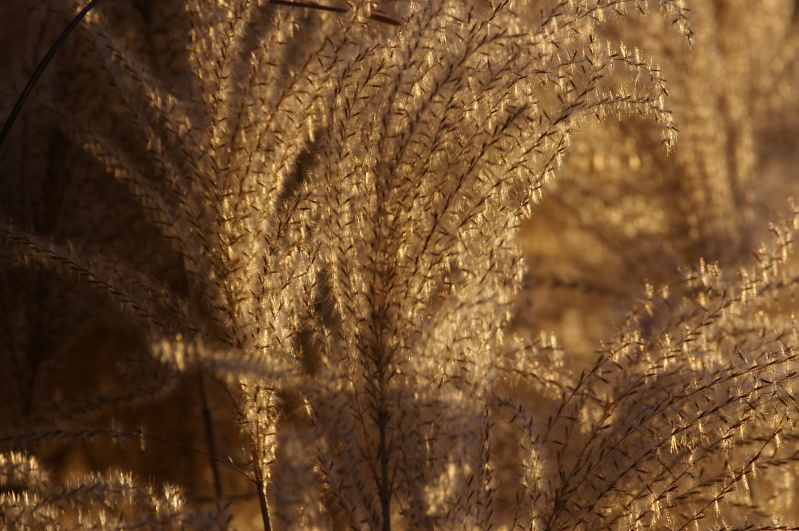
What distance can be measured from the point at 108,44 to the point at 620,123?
1519 mm

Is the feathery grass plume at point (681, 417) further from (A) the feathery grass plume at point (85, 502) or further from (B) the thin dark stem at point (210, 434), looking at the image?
(B) the thin dark stem at point (210, 434)

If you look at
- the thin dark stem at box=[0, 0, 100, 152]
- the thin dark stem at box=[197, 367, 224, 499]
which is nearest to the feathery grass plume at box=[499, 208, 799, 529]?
the thin dark stem at box=[197, 367, 224, 499]

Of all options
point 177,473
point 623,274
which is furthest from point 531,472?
point 623,274

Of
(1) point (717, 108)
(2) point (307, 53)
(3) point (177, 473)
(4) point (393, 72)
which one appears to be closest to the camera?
(4) point (393, 72)

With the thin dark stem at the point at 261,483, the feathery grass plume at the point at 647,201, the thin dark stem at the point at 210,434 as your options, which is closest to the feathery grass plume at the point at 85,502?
the thin dark stem at the point at 261,483

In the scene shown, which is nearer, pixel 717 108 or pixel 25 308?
pixel 25 308

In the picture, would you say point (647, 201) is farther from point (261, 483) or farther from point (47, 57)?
point (47, 57)

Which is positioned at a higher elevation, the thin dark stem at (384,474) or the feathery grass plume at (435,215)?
the feathery grass plume at (435,215)

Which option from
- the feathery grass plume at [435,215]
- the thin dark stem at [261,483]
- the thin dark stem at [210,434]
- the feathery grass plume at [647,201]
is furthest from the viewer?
the feathery grass plume at [647,201]

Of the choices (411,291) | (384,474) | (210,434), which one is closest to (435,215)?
(411,291)

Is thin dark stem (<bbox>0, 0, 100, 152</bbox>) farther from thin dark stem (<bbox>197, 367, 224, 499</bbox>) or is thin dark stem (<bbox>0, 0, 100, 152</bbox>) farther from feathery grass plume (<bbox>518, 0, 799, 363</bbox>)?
feathery grass plume (<bbox>518, 0, 799, 363</bbox>)

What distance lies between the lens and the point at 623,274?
2188mm

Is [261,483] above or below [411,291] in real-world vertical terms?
below

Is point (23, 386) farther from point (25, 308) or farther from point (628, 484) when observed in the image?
point (628, 484)
